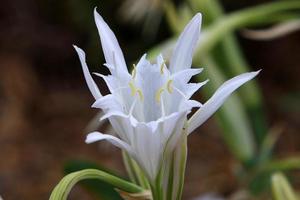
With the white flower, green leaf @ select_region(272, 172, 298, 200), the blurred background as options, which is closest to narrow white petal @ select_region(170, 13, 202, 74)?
the white flower

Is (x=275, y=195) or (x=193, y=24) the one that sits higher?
(x=193, y=24)

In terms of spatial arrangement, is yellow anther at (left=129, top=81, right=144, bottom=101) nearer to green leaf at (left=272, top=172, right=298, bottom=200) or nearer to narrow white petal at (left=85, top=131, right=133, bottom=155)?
narrow white petal at (left=85, top=131, right=133, bottom=155)

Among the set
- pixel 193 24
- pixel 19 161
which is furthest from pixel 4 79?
pixel 193 24

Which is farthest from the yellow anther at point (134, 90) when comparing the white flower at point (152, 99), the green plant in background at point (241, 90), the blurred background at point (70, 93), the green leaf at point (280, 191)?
the blurred background at point (70, 93)

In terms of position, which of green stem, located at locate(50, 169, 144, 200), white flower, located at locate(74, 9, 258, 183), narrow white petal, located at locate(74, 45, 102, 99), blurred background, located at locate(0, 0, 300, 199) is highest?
narrow white petal, located at locate(74, 45, 102, 99)

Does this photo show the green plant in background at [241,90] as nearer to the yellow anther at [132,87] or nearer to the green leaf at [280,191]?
the green leaf at [280,191]

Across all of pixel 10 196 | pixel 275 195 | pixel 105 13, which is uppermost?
pixel 105 13

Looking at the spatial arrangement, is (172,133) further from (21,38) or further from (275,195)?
(21,38)
